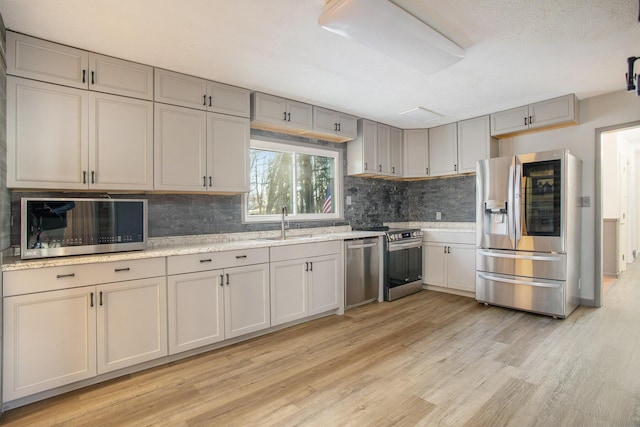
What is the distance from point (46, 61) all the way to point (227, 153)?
144cm

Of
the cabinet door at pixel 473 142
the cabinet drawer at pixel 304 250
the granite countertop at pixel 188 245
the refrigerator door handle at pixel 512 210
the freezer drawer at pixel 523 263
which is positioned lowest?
the freezer drawer at pixel 523 263

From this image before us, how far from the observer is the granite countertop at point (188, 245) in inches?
81.9

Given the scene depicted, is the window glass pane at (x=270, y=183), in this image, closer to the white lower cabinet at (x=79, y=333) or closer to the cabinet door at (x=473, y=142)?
the white lower cabinet at (x=79, y=333)

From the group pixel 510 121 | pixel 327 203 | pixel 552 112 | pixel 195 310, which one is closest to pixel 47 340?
pixel 195 310

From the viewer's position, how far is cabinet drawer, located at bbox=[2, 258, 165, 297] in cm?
200

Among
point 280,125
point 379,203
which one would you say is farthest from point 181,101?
point 379,203

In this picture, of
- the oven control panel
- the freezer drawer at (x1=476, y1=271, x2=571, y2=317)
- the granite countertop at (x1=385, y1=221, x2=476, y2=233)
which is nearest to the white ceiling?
the oven control panel

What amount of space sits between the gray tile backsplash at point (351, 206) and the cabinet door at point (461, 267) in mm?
696

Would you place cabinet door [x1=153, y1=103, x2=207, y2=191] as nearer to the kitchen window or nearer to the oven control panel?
the kitchen window

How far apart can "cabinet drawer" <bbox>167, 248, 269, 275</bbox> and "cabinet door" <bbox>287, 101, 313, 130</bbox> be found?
151 centimetres

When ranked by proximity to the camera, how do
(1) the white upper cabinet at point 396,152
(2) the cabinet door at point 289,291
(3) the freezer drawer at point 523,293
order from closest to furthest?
(2) the cabinet door at point 289,291
(3) the freezer drawer at point 523,293
(1) the white upper cabinet at point 396,152

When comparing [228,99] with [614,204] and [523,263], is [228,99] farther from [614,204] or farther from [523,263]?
[614,204]

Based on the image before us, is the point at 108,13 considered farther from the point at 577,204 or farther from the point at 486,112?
the point at 577,204

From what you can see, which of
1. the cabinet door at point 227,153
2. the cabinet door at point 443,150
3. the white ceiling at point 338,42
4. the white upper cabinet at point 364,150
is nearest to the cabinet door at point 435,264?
the cabinet door at point 443,150
